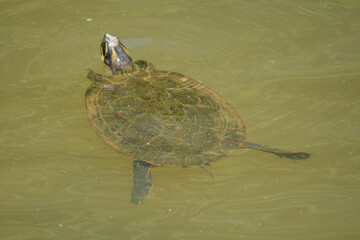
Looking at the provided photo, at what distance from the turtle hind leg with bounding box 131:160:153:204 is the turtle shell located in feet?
0.43

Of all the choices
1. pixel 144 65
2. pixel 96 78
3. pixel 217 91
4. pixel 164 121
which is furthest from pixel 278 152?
pixel 96 78

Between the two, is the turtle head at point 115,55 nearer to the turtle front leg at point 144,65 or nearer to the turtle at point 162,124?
the turtle front leg at point 144,65

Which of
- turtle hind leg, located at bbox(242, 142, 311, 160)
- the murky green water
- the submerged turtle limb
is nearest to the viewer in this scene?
the murky green water

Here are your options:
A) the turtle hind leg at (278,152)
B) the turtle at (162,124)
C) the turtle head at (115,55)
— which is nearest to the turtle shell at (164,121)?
the turtle at (162,124)

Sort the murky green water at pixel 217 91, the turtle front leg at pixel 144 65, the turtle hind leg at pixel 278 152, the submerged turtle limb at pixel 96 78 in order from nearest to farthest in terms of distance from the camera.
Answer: the murky green water at pixel 217 91
the turtle hind leg at pixel 278 152
the submerged turtle limb at pixel 96 78
the turtle front leg at pixel 144 65

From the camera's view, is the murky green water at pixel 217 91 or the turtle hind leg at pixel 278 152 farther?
the turtle hind leg at pixel 278 152

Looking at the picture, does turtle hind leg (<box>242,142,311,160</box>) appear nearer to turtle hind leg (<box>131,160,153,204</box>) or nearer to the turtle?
the turtle

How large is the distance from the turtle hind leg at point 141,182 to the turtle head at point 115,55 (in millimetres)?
1268

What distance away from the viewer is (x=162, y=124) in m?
2.96

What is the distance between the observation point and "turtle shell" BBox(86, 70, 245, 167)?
2871 millimetres

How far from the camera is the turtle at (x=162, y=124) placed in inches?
113

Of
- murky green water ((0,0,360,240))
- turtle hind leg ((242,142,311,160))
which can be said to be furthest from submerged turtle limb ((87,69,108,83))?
turtle hind leg ((242,142,311,160))

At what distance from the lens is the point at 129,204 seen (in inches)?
113

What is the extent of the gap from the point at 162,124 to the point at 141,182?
447mm
